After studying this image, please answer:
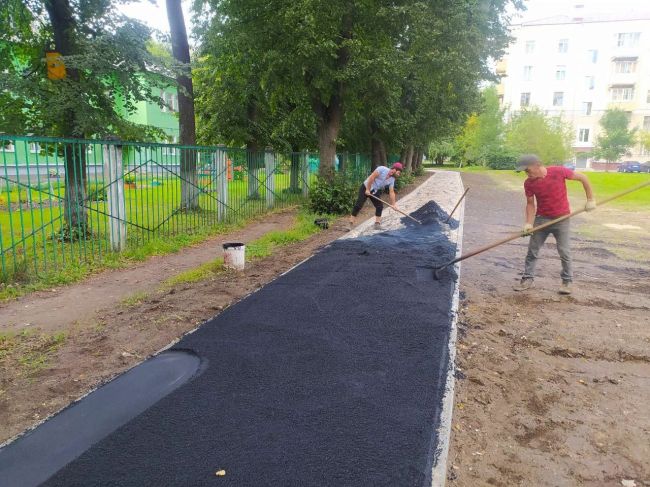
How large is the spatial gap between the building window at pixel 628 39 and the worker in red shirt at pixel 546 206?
193 feet

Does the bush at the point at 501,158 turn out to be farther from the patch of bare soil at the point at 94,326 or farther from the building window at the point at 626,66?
the patch of bare soil at the point at 94,326

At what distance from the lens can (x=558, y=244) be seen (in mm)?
5645

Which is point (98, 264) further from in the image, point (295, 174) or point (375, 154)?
point (375, 154)

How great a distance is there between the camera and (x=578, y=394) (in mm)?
3279

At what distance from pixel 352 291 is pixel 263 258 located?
263 centimetres

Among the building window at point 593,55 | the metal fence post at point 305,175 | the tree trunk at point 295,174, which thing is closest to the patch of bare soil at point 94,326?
the tree trunk at point 295,174

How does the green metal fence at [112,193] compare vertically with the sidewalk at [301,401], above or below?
above

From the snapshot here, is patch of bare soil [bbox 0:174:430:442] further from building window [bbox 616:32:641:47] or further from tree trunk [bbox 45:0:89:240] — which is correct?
building window [bbox 616:32:641:47]

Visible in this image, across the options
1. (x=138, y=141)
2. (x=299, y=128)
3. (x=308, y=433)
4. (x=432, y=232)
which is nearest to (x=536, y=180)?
(x=432, y=232)

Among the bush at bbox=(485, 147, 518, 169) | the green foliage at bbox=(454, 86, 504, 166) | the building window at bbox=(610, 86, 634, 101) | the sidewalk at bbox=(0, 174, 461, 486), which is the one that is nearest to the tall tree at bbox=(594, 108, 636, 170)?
the building window at bbox=(610, 86, 634, 101)

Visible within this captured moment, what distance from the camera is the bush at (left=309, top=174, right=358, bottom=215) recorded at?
12.6 meters

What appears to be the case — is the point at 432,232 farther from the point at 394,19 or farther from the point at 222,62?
the point at 222,62

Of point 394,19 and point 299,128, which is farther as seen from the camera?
point 299,128

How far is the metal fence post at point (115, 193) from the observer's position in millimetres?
7059
